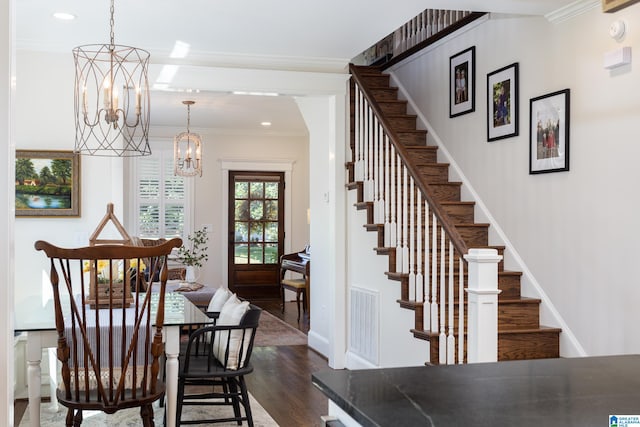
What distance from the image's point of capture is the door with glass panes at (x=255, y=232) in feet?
34.8

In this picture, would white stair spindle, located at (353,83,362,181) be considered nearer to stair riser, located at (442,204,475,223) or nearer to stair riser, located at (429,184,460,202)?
stair riser, located at (429,184,460,202)

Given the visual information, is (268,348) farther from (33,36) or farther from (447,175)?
(33,36)

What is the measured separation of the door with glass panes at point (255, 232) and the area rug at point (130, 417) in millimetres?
6061

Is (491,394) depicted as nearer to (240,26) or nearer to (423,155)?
(240,26)

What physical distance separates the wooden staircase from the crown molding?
1288mm

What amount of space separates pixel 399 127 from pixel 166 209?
16.8 ft

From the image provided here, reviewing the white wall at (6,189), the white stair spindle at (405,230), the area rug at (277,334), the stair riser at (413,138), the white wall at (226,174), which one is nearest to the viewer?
the white wall at (6,189)

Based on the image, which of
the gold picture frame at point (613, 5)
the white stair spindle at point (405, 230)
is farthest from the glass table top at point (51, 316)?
the gold picture frame at point (613, 5)

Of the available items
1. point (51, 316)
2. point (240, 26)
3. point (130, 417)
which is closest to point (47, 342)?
point (51, 316)

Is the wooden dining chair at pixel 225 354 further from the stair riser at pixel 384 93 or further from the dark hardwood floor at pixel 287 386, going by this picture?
the stair riser at pixel 384 93

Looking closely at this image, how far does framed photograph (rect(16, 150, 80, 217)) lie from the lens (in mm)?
5090

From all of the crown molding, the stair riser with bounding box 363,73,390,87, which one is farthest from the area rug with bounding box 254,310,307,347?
the crown molding

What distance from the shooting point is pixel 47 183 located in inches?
202

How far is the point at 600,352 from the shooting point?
12.8 feet
